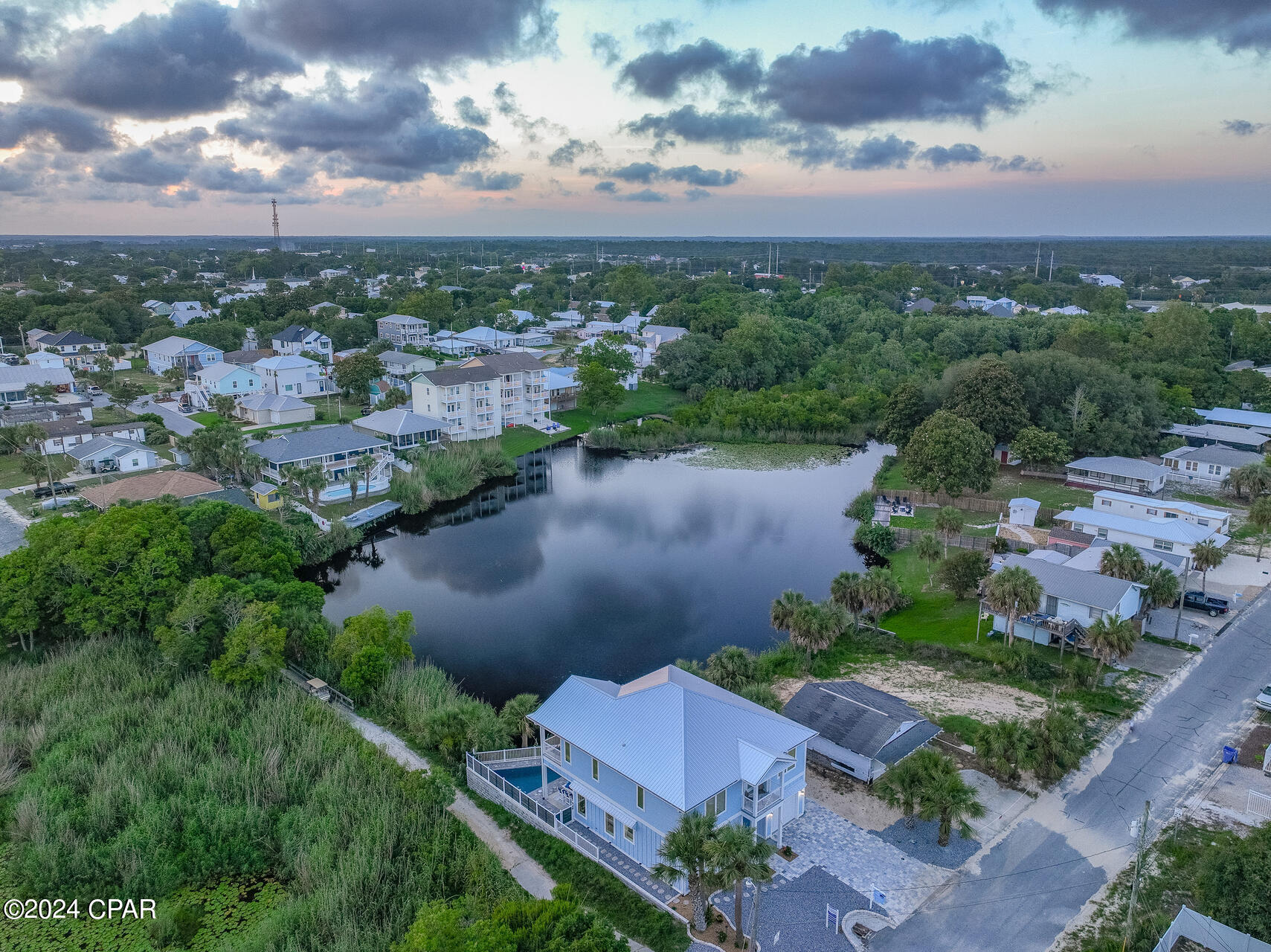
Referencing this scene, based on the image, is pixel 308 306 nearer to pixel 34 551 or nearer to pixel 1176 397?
pixel 34 551

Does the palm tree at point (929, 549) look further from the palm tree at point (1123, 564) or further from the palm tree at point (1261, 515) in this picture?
the palm tree at point (1261, 515)

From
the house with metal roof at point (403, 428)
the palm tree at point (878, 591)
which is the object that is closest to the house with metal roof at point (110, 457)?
the house with metal roof at point (403, 428)

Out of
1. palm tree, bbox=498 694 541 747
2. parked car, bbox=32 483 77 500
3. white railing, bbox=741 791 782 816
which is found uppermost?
parked car, bbox=32 483 77 500

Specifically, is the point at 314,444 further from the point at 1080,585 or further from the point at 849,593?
the point at 1080,585

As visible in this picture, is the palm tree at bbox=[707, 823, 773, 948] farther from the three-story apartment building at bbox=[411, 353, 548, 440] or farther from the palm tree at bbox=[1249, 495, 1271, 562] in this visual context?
the three-story apartment building at bbox=[411, 353, 548, 440]

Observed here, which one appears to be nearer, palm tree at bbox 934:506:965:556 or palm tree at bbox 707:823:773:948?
palm tree at bbox 707:823:773:948

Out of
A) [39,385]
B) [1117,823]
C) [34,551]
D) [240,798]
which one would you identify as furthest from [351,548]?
[39,385]


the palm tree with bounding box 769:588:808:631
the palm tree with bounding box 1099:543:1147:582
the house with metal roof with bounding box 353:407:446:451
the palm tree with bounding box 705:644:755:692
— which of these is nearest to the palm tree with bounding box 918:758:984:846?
the palm tree with bounding box 705:644:755:692
